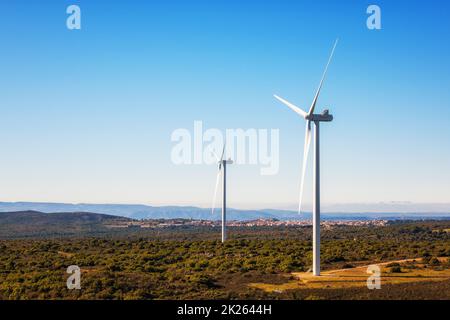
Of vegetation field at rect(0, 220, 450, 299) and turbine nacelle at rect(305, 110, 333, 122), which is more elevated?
turbine nacelle at rect(305, 110, 333, 122)

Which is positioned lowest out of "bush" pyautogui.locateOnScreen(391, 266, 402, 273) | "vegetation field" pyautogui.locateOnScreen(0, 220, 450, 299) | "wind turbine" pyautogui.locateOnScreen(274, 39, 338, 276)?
"vegetation field" pyautogui.locateOnScreen(0, 220, 450, 299)

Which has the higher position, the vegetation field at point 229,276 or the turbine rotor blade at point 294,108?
the turbine rotor blade at point 294,108

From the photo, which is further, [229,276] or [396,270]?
[396,270]

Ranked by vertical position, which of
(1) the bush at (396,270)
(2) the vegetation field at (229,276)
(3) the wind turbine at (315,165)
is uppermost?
(3) the wind turbine at (315,165)

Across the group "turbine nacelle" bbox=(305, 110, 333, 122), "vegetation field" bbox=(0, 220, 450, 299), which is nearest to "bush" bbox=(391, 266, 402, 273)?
"vegetation field" bbox=(0, 220, 450, 299)

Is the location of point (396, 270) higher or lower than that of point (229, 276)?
higher

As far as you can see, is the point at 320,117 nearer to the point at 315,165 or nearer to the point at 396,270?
the point at 315,165

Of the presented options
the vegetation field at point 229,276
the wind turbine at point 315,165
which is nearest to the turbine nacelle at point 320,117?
the wind turbine at point 315,165

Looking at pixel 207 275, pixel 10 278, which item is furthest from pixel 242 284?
pixel 10 278

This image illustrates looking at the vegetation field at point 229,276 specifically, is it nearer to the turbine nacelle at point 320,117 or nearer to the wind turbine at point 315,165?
the wind turbine at point 315,165

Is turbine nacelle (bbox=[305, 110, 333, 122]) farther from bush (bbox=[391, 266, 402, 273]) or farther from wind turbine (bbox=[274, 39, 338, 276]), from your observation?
bush (bbox=[391, 266, 402, 273])

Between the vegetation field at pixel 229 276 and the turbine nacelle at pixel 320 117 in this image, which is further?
the turbine nacelle at pixel 320 117

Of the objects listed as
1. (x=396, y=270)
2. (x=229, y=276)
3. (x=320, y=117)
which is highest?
(x=320, y=117)

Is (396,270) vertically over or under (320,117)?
under
